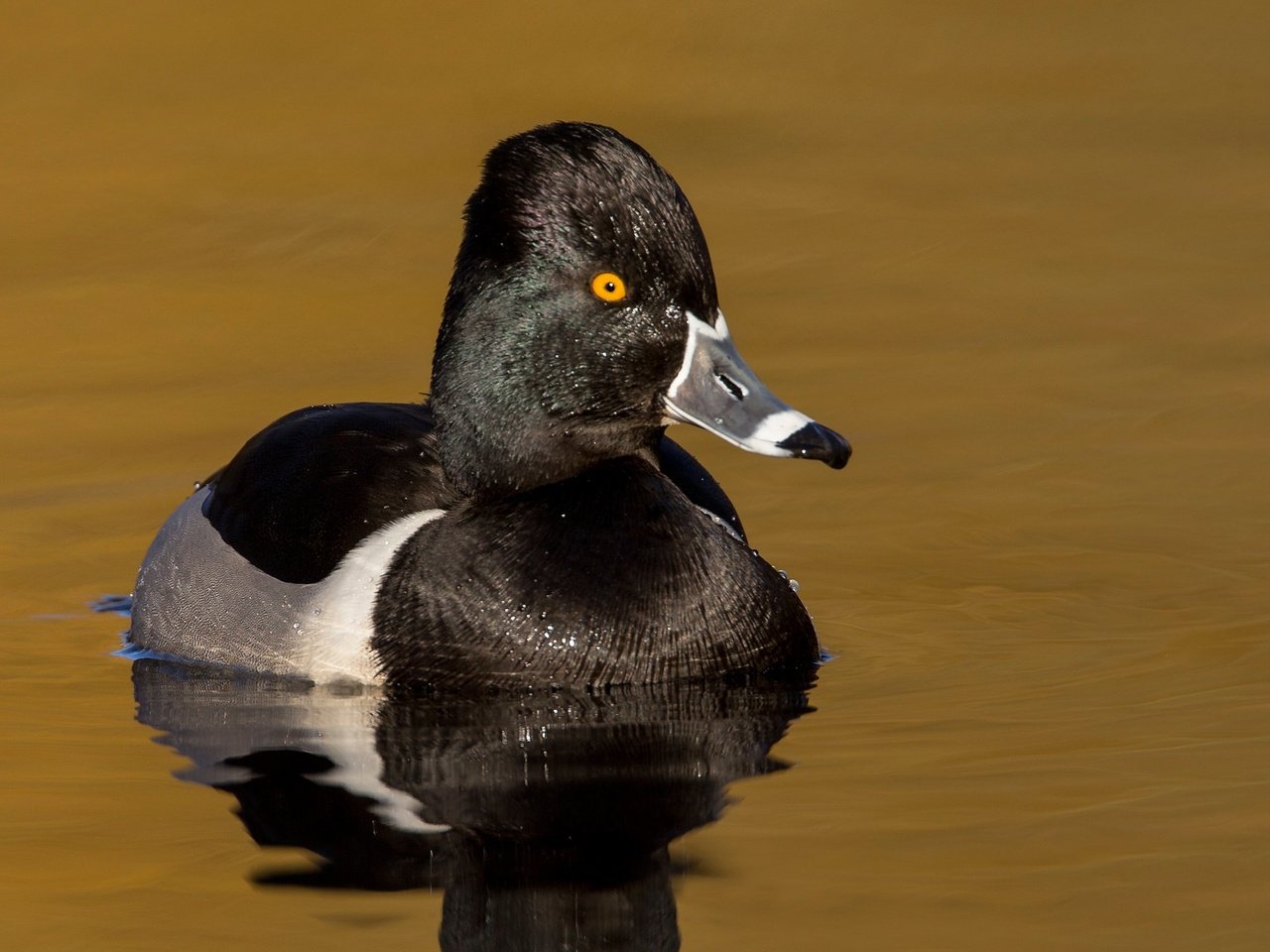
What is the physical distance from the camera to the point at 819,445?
23.0 ft

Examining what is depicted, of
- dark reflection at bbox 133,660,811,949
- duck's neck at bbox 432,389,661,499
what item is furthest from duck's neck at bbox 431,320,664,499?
dark reflection at bbox 133,660,811,949

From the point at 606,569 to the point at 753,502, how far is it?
245cm

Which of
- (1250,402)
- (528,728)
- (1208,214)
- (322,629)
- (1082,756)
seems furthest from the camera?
(1208,214)

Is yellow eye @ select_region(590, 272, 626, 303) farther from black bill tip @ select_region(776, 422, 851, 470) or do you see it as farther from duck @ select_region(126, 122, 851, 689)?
black bill tip @ select_region(776, 422, 851, 470)

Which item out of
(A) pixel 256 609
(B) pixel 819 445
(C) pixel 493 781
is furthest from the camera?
(A) pixel 256 609

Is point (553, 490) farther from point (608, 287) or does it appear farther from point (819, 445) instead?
point (819, 445)

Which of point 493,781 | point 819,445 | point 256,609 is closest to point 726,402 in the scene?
point 819,445

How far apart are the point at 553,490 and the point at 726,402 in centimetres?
64

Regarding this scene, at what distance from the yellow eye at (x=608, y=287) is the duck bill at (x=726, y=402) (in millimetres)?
215

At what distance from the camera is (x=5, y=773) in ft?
22.1

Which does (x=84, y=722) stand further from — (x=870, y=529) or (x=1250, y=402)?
(x=1250, y=402)

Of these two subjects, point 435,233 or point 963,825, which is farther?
point 435,233

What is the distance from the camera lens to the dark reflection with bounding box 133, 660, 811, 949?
18.1 feet

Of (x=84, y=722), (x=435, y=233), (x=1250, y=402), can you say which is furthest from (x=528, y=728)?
(x=435, y=233)
